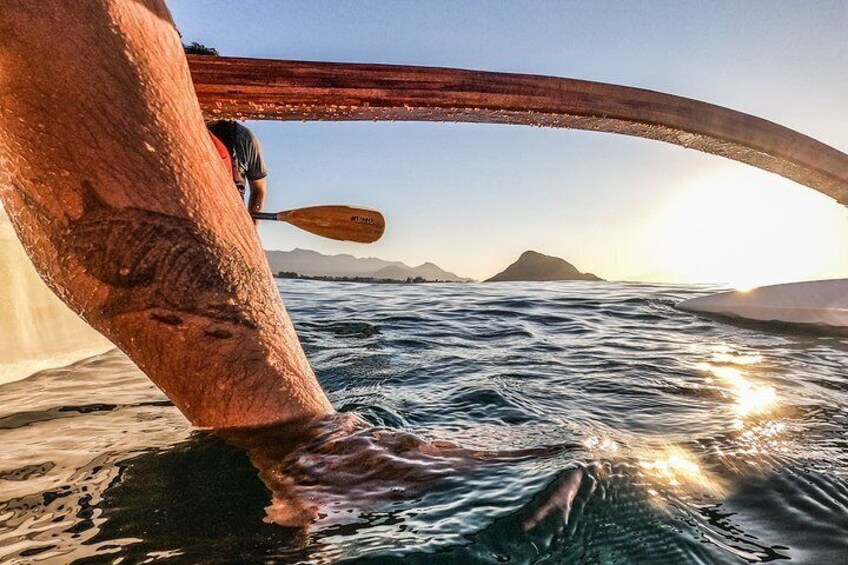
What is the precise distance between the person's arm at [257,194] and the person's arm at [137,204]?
3.76 meters

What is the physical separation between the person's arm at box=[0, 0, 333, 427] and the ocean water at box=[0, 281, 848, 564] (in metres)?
0.29

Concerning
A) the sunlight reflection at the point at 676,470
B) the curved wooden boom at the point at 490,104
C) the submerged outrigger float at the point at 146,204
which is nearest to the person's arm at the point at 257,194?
the curved wooden boom at the point at 490,104

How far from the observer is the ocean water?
45.3 inches

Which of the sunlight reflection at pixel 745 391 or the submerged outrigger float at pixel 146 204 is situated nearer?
the submerged outrigger float at pixel 146 204

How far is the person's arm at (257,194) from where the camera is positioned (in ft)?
15.9

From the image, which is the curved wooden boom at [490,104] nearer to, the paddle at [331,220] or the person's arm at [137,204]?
the person's arm at [137,204]

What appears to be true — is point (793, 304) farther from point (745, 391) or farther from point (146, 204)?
point (146, 204)

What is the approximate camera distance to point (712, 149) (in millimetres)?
2684

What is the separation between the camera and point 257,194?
4930 mm

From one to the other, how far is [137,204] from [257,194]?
407 cm

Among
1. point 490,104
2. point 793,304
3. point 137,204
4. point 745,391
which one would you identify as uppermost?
point 490,104

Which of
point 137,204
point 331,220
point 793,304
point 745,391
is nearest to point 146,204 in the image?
point 137,204

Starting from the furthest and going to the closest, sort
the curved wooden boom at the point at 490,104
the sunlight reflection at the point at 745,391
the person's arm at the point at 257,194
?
the person's arm at the point at 257,194 → the sunlight reflection at the point at 745,391 → the curved wooden boom at the point at 490,104

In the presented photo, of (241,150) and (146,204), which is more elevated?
(241,150)
